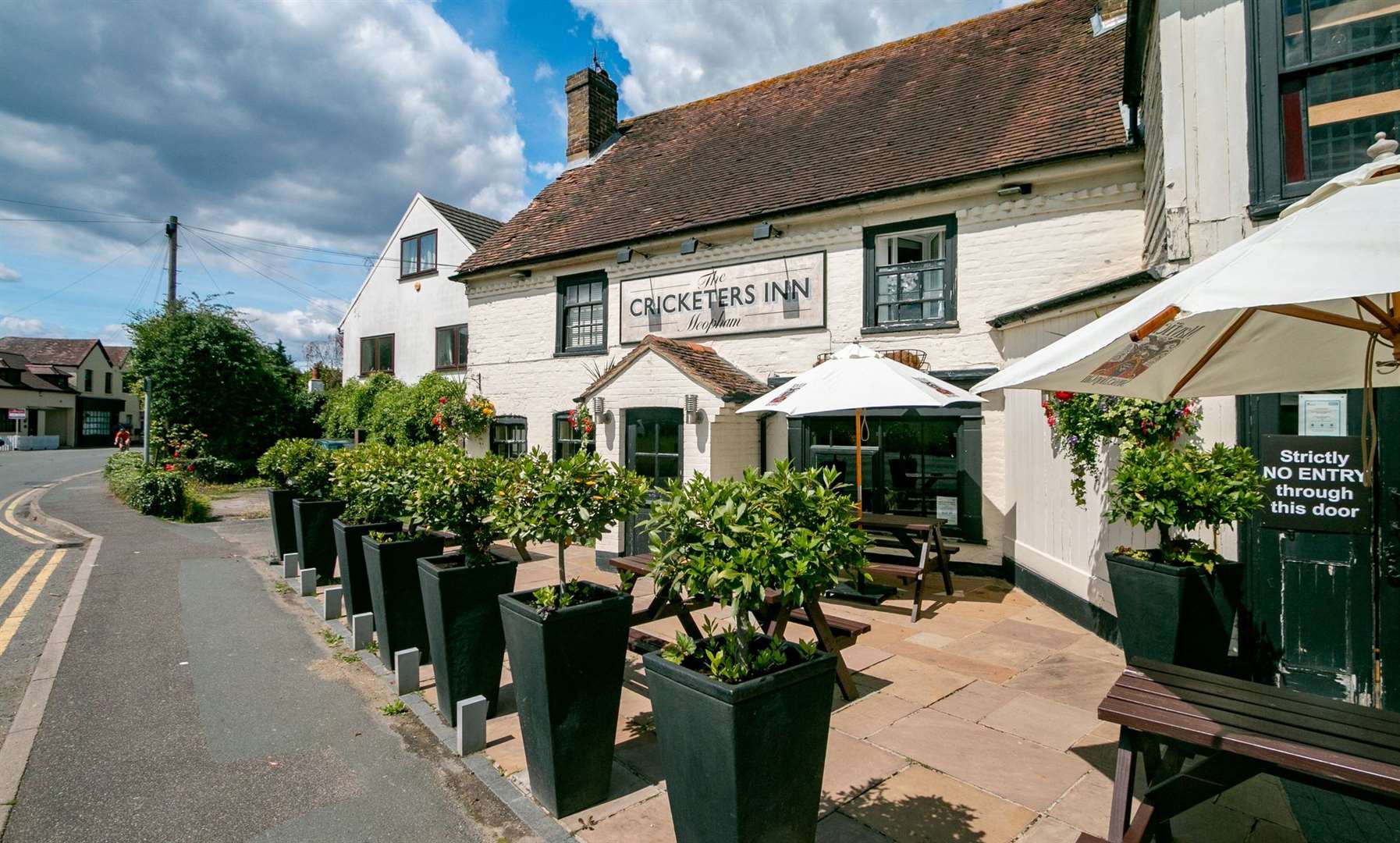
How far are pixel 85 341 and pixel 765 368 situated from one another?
229ft

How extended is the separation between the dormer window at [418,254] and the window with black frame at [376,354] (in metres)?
2.22

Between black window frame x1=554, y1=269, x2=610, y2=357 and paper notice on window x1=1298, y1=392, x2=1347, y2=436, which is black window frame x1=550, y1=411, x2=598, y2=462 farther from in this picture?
paper notice on window x1=1298, y1=392, x2=1347, y2=436

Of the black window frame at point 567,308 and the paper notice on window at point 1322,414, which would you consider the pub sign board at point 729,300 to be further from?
the paper notice on window at point 1322,414

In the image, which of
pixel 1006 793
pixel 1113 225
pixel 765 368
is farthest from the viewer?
pixel 765 368

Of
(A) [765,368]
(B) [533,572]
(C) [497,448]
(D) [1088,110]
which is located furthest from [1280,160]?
(C) [497,448]

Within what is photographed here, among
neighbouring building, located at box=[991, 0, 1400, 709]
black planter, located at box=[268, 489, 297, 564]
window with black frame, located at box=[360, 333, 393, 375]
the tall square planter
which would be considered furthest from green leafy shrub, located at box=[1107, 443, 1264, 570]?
window with black frame, located at box=[360, 333, 393, 375]

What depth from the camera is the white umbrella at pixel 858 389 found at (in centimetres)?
656

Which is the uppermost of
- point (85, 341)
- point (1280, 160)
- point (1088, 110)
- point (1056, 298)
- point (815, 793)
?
→ point (85, 341)

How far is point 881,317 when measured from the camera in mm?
9492

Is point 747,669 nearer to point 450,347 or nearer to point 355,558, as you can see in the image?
point 355,558

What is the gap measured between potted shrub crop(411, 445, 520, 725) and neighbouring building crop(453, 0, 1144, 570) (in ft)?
11.8

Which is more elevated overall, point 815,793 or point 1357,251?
point 1357,251

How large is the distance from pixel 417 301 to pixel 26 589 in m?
14.4

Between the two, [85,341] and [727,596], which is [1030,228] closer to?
[727,596]
